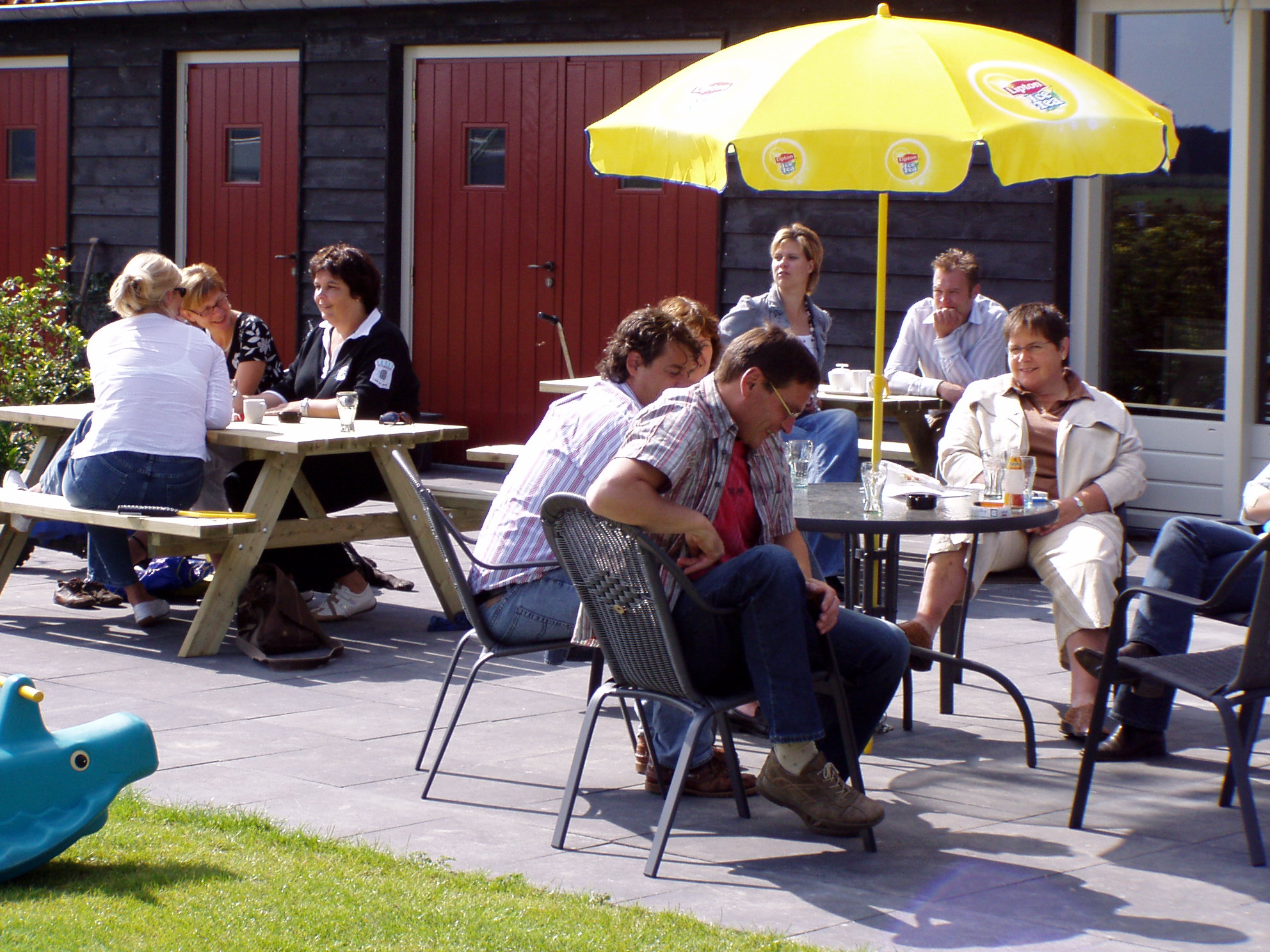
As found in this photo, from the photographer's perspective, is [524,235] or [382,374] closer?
[382,374]

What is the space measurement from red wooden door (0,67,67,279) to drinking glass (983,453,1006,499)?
9212 millimetres

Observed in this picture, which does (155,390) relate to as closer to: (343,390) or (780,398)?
(343,390)

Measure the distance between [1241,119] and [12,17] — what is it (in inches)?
335

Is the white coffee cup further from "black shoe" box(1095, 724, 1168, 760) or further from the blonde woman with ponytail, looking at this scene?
"black shoe" box(1095, 724, 1168, 760)

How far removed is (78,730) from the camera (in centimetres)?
359

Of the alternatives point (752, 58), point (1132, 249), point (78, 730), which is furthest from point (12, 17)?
point (78, 730)

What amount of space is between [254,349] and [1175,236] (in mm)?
4409

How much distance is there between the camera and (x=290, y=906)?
332 centimetres

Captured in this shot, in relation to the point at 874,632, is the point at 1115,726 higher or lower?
lower

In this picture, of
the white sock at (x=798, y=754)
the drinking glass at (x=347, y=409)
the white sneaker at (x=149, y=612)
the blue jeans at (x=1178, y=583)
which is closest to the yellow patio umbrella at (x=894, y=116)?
the blue jeans at (x=1178, y=583)

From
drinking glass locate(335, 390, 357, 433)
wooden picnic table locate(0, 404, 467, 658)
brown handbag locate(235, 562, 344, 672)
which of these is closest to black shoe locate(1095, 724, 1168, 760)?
wooden picnic table locate(0, 404, 467, 658)

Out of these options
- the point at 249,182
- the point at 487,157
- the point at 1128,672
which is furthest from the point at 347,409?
the point at 249,182

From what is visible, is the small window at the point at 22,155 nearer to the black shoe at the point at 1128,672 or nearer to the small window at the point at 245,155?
the small window at the point at 245,155

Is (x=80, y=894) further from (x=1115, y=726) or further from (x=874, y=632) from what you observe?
(x=1115, y=726)
